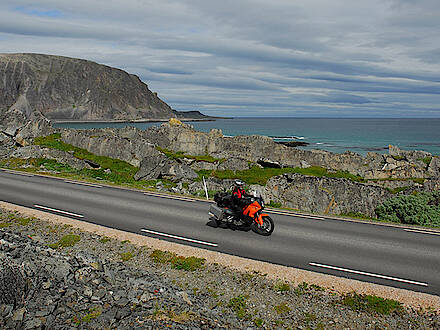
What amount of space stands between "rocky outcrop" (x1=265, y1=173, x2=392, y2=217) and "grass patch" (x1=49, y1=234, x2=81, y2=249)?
1424cm

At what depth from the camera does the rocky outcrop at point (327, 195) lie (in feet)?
79.5

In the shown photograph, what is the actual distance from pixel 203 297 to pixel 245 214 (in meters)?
5.30

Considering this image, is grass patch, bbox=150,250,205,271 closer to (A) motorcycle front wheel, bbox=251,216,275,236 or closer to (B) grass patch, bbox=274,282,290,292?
(B) grass patch, bbox=274,282,290,292

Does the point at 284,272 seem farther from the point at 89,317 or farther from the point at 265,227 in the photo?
the point at 89,317

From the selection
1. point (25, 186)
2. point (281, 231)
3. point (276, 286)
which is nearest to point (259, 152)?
point (25, 186)

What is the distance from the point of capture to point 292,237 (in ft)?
46.6

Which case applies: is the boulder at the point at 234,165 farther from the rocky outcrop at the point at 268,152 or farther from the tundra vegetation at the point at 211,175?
the rocky outcrop at the point at 268,152

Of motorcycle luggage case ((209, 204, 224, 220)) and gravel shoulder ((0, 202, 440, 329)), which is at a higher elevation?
motorcycle luggage case ((209, 204, 224, 220))

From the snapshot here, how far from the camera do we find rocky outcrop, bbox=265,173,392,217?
24219mm

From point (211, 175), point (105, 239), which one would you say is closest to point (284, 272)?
point (105, 239)

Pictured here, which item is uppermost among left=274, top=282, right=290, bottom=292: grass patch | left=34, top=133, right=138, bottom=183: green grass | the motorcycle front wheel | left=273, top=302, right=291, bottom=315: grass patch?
the motorcycle front wheel

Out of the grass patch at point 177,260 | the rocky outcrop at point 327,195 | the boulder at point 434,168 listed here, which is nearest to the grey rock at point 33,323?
the grass patch at point 177,260

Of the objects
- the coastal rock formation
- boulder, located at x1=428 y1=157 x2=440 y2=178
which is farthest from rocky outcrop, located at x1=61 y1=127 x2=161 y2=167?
boulder, located at x1=428 y1=157 x2=440 y2=178

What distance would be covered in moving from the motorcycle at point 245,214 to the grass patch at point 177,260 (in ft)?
10.9
